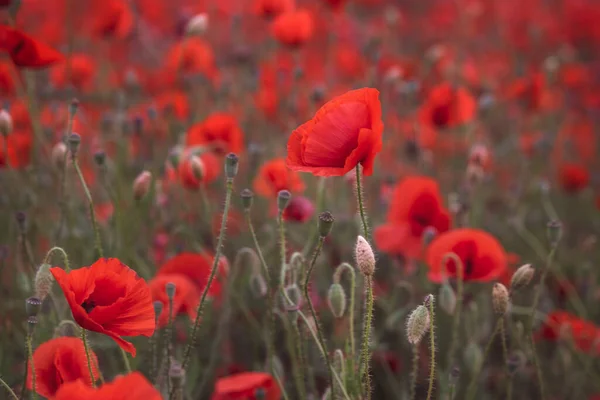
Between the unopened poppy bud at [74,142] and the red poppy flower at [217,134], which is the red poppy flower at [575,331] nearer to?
the red poppy flower at [217,134]

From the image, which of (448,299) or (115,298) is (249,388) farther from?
(448,299)

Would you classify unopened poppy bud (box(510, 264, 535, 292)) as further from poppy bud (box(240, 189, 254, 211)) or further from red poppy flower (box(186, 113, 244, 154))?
red poppy flower (box(186, 113, 244, 154))

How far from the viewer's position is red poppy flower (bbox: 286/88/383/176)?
3.66 ft

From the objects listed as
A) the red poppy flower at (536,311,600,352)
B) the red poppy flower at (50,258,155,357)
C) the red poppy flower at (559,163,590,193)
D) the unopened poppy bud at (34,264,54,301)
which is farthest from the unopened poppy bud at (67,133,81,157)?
the red poppy flower at (559,163,590,193)

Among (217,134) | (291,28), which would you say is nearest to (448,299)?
(217,134)

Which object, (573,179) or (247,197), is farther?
(573,179)

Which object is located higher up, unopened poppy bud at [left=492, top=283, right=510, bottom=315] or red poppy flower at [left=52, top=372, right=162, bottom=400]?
unopened poppy bud at [left=492, top=283, right=510, bottom=315]

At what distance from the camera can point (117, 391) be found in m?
0.88

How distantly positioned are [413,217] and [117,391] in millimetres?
1147

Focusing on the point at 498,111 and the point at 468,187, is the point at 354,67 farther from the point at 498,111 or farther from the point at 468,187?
the point at 468,187

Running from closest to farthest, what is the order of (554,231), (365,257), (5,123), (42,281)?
(365,257), (42,281), (554,231), (5,123)

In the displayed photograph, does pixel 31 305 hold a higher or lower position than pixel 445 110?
lower

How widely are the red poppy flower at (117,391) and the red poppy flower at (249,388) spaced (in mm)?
440

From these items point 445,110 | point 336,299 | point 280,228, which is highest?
point 445,110
